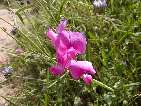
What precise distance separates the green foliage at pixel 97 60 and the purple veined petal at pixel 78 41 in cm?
49

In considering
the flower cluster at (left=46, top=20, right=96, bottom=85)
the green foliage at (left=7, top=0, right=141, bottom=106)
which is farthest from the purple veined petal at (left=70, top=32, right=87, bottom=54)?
the green foliage at (left=7, top=0, right=141, bottom=106)

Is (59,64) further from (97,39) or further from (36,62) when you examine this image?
(36,62)

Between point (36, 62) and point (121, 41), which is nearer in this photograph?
point (121, 41)

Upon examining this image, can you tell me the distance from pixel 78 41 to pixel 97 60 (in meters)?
0.93

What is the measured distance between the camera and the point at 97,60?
1979 millimetres

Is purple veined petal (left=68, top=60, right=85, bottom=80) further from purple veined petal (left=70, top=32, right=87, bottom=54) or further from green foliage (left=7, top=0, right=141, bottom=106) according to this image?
green foliage (left=7, top=0, right=141, bottom=106)

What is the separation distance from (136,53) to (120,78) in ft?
0.65

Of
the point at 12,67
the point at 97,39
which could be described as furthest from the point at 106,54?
the point at 12,67

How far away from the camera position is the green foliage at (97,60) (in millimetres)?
1782

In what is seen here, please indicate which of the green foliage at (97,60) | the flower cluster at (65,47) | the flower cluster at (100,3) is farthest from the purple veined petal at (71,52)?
the flower cluster at (100,3)

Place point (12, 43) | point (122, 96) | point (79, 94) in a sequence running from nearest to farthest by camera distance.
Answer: point (122, 96)
point (79, 94)
point (12, 43)

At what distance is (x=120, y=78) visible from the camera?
182 cm

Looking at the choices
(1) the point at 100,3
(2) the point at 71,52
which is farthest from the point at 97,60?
(2) the point at 71,52

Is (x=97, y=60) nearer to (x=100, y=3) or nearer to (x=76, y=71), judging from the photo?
(x=100, y=3)
